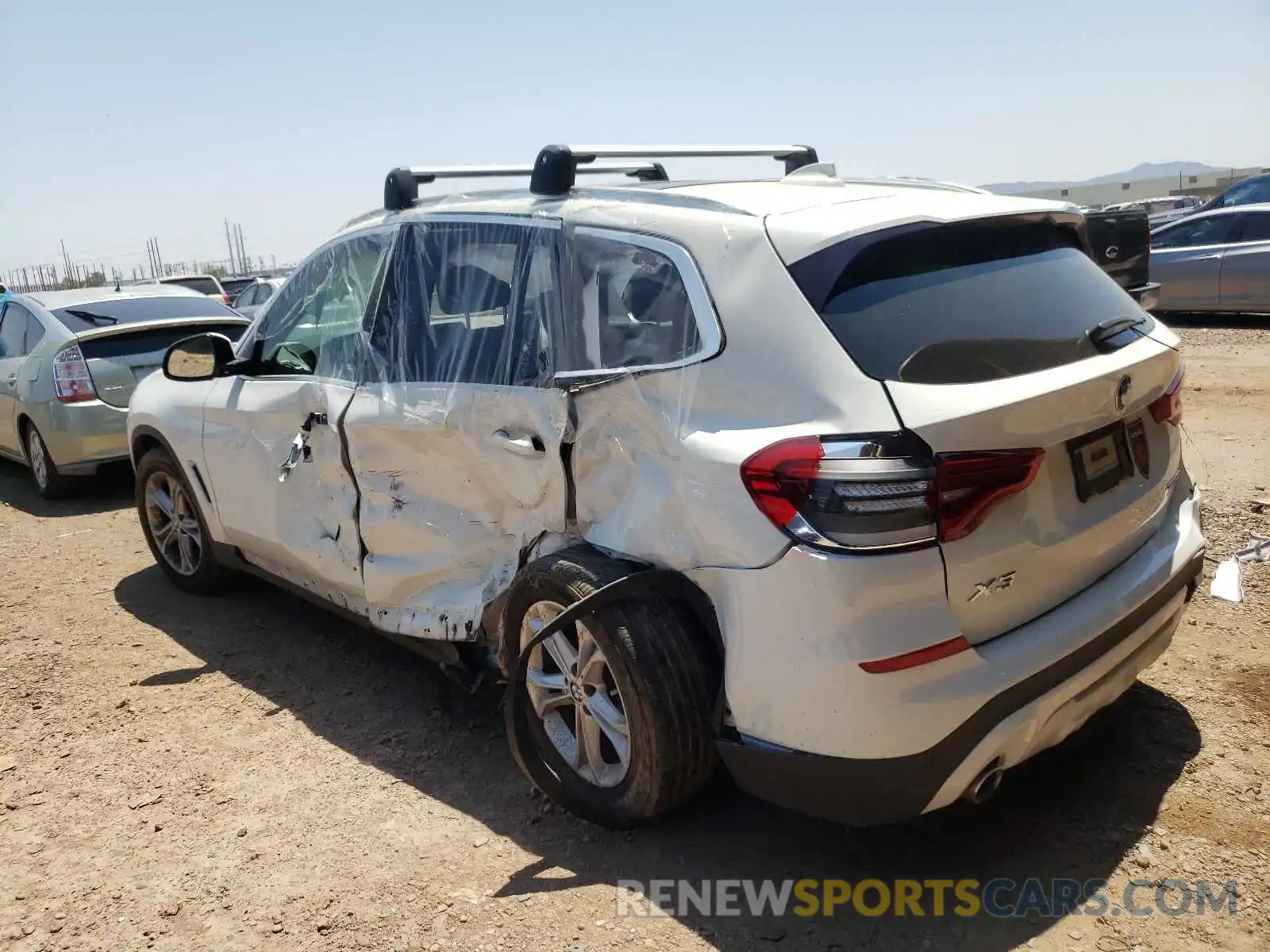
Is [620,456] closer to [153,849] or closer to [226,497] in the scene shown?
[153,849]

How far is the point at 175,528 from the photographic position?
5508 mm

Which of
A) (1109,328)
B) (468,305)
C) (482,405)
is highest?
(468,305)

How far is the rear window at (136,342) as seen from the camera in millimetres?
7801

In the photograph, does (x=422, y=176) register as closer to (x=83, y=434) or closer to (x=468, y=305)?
(x=468, y=305)

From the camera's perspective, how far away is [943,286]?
276cm

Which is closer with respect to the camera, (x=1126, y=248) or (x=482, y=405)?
(x=482, y=405)

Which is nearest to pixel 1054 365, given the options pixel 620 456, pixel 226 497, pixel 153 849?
pixel 620 456

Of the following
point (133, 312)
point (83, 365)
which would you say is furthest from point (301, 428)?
point (133, 312)

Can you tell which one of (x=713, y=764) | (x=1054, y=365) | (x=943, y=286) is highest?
(x=943, y=286)

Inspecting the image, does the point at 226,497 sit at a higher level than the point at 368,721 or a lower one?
higher

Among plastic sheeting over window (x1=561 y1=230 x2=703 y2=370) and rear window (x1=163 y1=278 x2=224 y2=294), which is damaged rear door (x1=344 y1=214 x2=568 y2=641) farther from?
rear window (x1=163 y1=278 x2=224 y2=294)

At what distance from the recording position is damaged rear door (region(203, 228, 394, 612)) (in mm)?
4035

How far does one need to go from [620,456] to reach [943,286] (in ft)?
3.20

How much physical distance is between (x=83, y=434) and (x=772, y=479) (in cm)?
675
